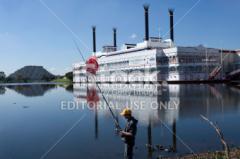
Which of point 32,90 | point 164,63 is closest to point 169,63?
point 164,63

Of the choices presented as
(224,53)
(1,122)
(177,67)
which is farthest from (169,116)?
(224,53)

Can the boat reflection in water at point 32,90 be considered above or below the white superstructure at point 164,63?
below

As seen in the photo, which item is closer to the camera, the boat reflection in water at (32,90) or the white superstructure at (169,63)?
the boat reflection in water at (32,90)

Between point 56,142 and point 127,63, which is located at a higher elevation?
point 127,63

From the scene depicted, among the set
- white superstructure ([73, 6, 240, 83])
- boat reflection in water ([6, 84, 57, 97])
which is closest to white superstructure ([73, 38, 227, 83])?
white superstructure ([73, 6, 240, 83])

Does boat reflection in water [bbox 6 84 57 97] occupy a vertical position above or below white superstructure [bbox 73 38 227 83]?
below

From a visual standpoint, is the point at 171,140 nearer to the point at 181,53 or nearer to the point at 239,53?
the point at 181,53

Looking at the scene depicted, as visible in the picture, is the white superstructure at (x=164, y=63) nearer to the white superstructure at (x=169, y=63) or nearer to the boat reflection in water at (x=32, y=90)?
the white superstructure at (x=169, y=63)

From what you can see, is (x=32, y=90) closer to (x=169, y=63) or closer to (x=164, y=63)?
(x=164, y=63)

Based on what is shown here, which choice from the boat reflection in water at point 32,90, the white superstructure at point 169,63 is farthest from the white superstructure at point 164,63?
the boat reflection in water at point 32,90

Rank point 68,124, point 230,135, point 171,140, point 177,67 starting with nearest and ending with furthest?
1. point 171,140
2. point 230,135
3. point 68,124
4. point 177,67

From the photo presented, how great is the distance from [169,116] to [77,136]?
23.4ft

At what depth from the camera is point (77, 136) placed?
1494 centimetres

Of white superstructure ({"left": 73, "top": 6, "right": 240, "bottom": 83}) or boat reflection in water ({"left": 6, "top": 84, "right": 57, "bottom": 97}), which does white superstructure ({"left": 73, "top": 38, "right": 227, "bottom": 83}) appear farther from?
boat reflection in water ({"left": 6, "top": 84, "right": 57, "bottom": 97})
